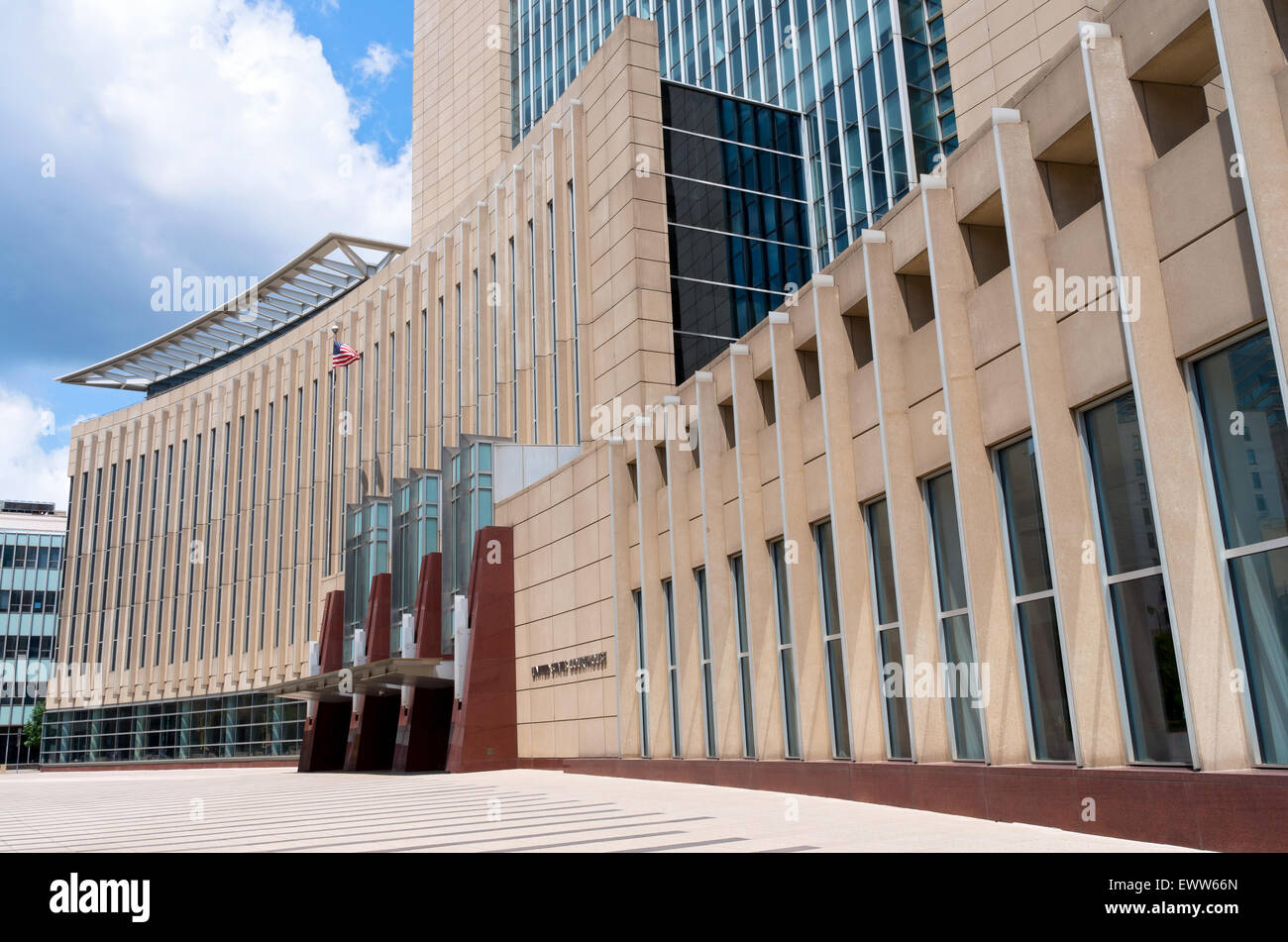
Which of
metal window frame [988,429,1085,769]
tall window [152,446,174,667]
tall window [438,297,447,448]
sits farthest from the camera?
tall window [152,446,174,667]

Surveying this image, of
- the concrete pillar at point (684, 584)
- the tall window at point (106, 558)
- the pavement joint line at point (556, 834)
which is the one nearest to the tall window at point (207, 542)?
the tall window at point (106, 558)

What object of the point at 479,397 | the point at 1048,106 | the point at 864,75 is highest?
the point at 864,75

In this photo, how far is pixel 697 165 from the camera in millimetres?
37562

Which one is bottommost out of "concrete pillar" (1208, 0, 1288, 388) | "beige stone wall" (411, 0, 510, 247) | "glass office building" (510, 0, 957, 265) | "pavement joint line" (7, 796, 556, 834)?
"pavement joint line" (7, 796, 556, 834)

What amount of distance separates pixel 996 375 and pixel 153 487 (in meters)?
69.0

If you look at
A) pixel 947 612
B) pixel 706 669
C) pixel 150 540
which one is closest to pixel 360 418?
pixel 150 540

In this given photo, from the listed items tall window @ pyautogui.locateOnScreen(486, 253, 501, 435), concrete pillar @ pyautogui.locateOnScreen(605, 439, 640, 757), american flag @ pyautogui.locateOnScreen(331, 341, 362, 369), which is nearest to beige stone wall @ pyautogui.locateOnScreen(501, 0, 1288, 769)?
concrete pillar @ pyautogui.locateOnScreen(605, 439, 640, 757)

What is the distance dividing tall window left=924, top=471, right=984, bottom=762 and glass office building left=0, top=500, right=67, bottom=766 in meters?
95.8

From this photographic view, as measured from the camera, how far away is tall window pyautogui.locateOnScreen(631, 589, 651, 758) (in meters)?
25.9

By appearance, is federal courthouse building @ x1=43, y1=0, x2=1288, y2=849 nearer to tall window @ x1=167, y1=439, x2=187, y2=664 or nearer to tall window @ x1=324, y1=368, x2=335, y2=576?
tall window @ x1=324, y1=368, x2=335, y2=576

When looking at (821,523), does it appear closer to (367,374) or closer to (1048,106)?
(1048,106)

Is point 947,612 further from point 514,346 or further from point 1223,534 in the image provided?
point 514,346

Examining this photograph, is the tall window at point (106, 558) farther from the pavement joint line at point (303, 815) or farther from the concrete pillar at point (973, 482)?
the concrete pillar at point (973, 482)
